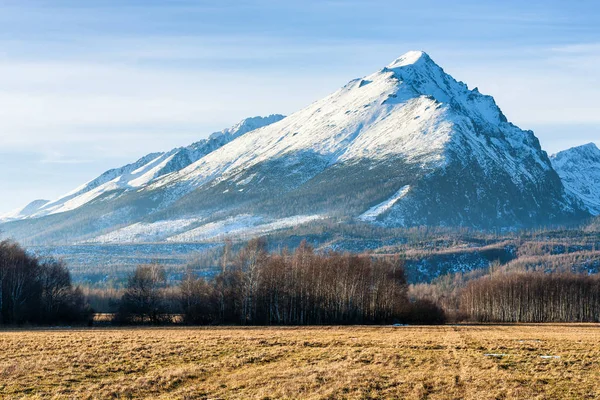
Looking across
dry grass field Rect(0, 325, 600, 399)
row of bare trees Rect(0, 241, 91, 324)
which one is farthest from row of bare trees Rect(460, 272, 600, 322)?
dry grass field Rect(0, 325, 600, 399)

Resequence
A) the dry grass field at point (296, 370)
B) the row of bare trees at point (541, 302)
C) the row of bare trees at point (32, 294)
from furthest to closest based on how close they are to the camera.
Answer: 1. the row of bare trees at point (541, 302)
2. the row of bare trees at point (32, 294)
3. the dry grass field at point (296, 370)

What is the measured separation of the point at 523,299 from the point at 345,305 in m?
65.6

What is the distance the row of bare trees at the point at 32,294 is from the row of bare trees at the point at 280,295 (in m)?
10.5

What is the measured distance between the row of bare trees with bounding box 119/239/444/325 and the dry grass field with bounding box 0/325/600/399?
59618 millimetres

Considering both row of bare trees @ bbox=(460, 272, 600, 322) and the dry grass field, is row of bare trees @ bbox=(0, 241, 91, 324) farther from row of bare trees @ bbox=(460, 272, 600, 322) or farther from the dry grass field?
row of bare trees @ bbox=(460, 272, 600, 322)

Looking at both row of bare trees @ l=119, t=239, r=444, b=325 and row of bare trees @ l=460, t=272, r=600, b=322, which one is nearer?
row of bare trees @ l=119, t=239, r=444, b=325

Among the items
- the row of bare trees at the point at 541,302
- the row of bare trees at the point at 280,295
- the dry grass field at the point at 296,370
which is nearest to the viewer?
the dry grass field at the point at 296,370

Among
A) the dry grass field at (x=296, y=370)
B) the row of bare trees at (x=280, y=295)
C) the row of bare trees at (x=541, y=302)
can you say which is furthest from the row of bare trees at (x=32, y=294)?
the row of bare trees at (x=541, y=302)

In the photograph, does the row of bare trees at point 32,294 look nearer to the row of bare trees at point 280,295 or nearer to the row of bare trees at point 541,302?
the row of bare trees at point 280,295

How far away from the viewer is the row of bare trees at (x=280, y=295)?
111812 mm

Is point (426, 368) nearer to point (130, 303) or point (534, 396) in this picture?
point (534, 396)

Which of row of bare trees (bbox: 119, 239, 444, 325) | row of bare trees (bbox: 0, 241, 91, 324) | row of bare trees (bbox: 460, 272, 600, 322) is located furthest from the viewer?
row of bare trees (bbox: 460, 272, 600, 322)

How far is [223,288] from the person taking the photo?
4500 inches

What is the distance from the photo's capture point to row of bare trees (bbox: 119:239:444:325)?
11181cm
